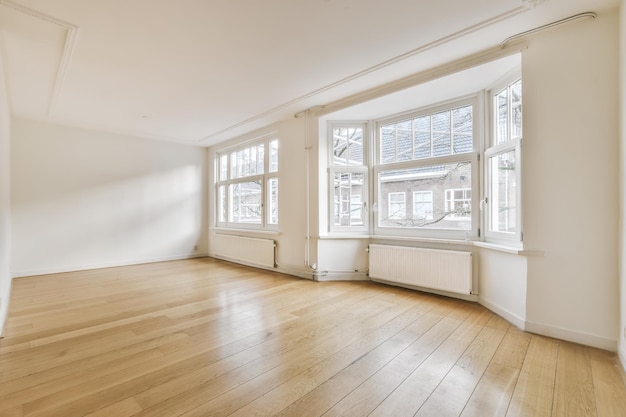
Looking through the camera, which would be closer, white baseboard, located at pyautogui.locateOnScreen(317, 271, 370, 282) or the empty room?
the empty room

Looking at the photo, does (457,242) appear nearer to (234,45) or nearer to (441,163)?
(441,163)

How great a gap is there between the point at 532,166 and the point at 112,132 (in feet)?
21.9

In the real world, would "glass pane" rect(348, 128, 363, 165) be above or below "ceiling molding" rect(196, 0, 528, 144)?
below

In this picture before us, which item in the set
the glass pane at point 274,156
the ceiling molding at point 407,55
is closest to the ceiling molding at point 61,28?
the ceiling molding at point 407,55

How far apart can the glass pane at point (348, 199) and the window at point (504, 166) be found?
1.72 m

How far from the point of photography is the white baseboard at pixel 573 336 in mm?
2230

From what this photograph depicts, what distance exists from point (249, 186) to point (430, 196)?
3601mm

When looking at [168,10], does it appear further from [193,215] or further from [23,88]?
[193,215]

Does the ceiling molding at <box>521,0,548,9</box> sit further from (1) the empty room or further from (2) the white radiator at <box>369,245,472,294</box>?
(2) the white radiator at <box>369,245,472,294</box>

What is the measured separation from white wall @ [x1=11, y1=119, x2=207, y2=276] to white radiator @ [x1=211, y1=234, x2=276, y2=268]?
774 mm

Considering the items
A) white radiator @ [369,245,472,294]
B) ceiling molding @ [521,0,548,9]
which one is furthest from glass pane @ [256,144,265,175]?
ceiling molding @ [521,0,548,9]

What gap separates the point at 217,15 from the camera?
7.66 feet

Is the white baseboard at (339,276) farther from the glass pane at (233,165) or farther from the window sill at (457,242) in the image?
the glass pane at (233,165)

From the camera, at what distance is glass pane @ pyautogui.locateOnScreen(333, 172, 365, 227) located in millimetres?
4488
